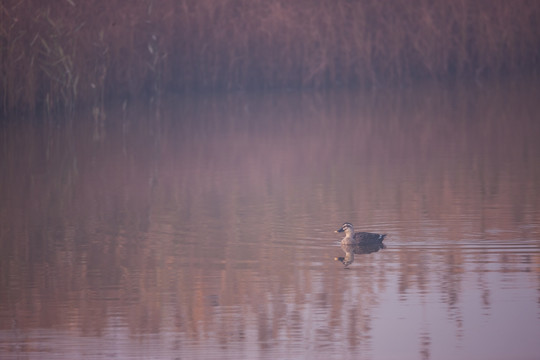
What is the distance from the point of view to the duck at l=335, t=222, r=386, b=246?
6.47 metres

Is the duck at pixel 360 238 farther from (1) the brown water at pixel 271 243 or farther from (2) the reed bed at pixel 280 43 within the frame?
(2) the reed bed at pixel 280 43

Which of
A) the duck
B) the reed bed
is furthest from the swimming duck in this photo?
the reed bed

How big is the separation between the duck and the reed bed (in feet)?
29.1

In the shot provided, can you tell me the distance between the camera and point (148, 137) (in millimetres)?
12859

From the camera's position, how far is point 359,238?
6465 mm

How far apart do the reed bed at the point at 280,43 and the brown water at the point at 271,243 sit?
298cm

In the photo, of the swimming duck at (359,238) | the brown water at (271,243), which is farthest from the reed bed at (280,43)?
the swimming duck at (359,238)

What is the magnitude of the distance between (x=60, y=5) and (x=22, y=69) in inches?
68.1

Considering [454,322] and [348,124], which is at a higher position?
[348,124]

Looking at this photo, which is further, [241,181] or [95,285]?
[241,181]

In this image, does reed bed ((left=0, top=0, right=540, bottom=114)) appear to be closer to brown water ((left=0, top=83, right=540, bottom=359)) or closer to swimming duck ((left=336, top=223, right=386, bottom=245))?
brown water ((left=0, top=83, right=540, bottom=359))

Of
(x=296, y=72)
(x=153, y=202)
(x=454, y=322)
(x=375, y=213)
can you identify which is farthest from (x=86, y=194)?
(x=296, y=72)

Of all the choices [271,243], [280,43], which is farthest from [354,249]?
[280,43]

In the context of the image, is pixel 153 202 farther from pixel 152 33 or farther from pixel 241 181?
pixel 152 33
